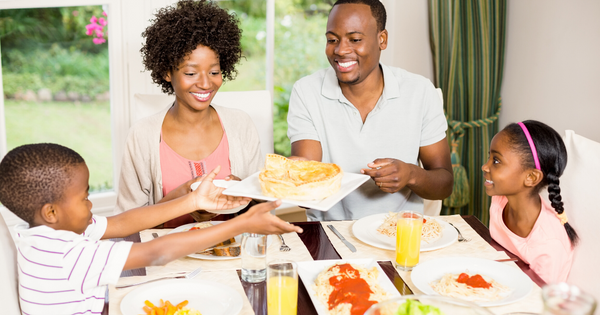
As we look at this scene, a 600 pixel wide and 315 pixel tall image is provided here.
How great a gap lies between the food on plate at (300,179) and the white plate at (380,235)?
23 centimetres

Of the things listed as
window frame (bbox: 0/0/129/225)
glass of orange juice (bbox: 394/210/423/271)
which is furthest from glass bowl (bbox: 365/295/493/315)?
window frame (bbox: 0/0/129/225)

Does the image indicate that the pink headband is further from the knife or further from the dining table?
the knife

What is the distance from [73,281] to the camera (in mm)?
1188

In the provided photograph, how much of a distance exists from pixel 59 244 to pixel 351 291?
65 cm

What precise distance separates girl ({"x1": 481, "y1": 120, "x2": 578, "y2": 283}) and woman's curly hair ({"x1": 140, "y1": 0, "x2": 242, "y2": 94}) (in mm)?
1063

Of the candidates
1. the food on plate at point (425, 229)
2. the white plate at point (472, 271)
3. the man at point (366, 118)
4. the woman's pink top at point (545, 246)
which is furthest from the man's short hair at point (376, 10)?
the white plate at point (472, 271)

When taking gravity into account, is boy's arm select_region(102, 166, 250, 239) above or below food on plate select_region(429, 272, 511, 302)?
above

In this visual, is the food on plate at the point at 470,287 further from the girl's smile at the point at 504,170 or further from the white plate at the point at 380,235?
the girl's smile at the point at 504,170

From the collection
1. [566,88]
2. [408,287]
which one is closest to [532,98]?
[566,88]

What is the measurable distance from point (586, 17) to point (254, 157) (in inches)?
65.6

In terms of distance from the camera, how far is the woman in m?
1.99

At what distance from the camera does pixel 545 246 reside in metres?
1.57

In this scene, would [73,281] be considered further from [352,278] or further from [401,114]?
[401,114]

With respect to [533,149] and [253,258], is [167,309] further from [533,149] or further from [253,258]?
[533,149]
